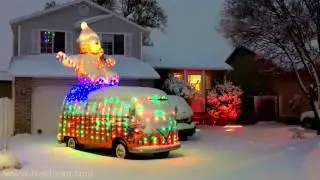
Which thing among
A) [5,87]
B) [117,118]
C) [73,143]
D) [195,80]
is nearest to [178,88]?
[195,80]

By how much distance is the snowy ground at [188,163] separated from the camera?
38.0 ft

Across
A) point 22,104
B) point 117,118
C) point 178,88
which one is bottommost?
point 117,118

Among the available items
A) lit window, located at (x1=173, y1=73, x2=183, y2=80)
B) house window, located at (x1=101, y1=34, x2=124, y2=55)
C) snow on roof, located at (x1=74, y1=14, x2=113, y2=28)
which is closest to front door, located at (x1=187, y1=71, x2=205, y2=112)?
lit window, located at (x1=173, y1=73, x2=183, y2=80)

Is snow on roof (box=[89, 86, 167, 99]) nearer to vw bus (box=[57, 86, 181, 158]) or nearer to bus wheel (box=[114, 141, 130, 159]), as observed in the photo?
vw bus (box=[57, 86, 181, 158])

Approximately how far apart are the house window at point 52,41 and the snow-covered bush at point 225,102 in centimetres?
830

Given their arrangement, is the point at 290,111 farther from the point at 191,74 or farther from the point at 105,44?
the point at 105,44

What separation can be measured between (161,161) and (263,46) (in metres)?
11.4

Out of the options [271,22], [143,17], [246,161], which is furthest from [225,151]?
[143,17]

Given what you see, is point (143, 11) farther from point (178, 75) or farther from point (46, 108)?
point (46, 108)

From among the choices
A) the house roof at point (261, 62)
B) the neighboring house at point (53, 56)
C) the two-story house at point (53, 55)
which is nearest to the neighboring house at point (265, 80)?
the house roof at point (261, 62)

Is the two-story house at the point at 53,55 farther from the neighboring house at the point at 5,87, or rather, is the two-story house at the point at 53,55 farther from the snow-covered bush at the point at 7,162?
the snow-covered bush at the point at 7,162

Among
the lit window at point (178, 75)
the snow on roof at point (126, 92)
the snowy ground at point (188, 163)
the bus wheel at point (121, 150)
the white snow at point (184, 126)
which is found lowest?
the snowy ground at point (188, 163)

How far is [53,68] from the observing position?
23.7m

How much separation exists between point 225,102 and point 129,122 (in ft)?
45.5
